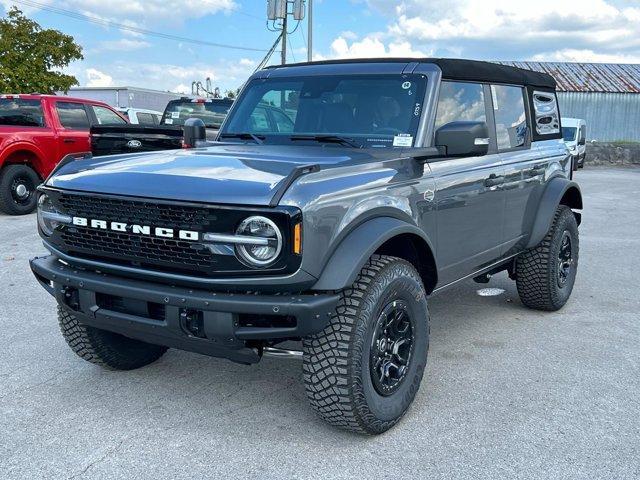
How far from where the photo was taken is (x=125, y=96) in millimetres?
31953

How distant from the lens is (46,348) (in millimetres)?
4566

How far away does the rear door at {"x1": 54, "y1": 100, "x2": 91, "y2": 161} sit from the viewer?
35.9 feet

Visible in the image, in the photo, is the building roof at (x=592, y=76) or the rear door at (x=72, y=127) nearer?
the rear door at (x=72, y=127)

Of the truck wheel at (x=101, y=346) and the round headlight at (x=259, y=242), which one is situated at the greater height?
the round headlight at (x=259, y=242)

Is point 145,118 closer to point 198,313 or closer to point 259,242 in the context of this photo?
point 198,313

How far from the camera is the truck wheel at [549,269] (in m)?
5.33

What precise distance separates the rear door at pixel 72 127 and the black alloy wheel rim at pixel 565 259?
8.10 metres

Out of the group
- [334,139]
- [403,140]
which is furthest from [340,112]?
[403,140]

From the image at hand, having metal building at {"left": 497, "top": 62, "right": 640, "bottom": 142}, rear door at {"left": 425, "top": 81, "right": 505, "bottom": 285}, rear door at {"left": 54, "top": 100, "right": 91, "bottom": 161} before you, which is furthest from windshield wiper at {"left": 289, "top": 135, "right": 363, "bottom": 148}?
metal building at {"left": 497, "top": 62, "right": 640, "bottom": 142}

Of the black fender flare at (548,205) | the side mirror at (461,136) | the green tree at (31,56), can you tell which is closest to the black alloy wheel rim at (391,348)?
the side mirror at (461,136)

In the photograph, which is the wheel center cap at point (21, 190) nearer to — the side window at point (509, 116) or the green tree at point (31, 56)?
the side window at point (509, 116)

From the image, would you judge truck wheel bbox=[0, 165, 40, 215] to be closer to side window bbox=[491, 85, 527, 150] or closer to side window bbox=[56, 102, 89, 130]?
side window bbox=[56, 102, 89, 130]

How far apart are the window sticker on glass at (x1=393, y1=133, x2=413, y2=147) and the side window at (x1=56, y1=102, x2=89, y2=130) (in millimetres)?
8578

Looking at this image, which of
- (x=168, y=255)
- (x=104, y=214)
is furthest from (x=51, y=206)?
(x=168, y=255)
